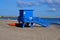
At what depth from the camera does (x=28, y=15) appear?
31234 mm

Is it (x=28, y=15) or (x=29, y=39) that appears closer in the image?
(x=29, y=39)

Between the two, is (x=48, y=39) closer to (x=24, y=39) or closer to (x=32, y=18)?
(x=24, y=39)

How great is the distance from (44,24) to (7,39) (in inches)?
662

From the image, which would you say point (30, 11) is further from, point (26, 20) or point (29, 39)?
point (29, 39)

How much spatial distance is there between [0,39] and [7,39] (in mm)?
563

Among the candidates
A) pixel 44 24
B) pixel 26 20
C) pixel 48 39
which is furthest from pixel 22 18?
pixel 48 39

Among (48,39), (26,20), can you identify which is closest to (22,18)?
(26,20)

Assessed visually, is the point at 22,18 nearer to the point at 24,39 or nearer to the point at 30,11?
the point at 30,11

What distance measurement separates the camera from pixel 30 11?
3136 centimetres

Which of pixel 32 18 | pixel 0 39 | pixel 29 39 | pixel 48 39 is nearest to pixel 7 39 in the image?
pixel 0 39

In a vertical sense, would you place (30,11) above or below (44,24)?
above

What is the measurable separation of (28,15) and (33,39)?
1459cm

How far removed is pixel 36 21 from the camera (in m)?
31.2

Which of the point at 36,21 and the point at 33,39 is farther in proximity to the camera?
the point at 36,21
